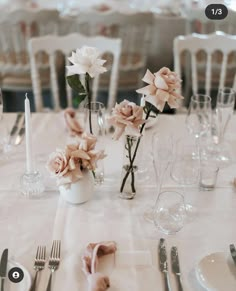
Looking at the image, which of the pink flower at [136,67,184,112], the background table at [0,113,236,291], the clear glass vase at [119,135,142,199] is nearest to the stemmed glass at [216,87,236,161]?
the background table at [0,113,236,291]

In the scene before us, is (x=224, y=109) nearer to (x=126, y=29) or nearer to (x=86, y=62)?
(x=86, y=62)

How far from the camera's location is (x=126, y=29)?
2.30 meters

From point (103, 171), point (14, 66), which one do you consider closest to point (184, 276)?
point (103, 171)

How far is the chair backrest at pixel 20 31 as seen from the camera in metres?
2.20

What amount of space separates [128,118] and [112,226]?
25cm

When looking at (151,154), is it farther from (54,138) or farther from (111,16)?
(111,16)

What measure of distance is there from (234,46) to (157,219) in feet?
3.28

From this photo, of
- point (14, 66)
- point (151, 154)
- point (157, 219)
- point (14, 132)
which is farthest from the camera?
point (14, 66)

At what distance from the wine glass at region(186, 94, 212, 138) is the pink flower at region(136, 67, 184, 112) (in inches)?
18.7

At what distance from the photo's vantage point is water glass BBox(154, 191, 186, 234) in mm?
962

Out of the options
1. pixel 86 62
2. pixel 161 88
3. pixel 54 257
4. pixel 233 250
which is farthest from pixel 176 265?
pixel 86 62

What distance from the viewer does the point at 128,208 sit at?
3.37 ft

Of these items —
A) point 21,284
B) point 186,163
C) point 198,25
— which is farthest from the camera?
point 198,25

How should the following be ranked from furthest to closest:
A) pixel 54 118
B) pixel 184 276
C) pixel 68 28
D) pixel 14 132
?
pixel 68 28
pixel 54 118
pixel 14 132
pixel 184 276
